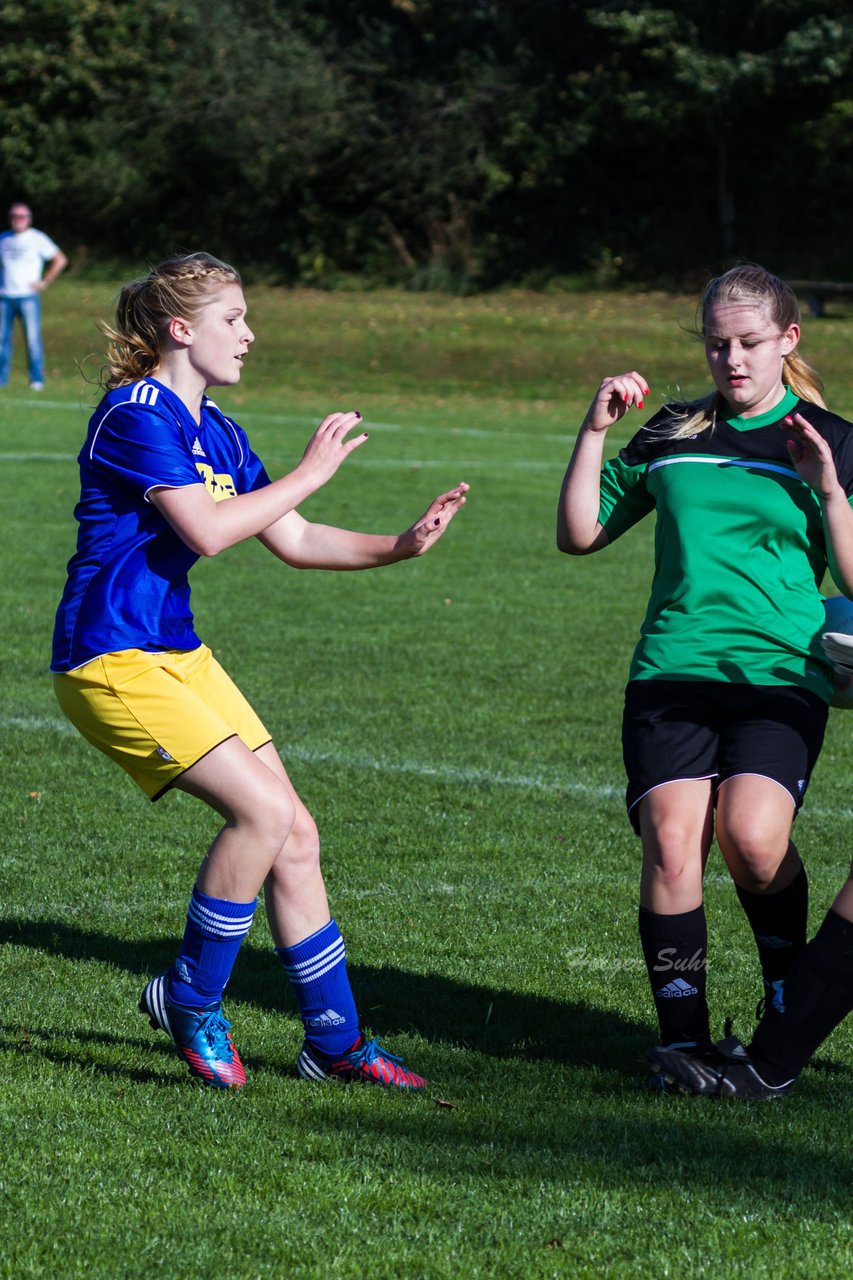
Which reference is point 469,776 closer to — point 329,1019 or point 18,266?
point 329,1019

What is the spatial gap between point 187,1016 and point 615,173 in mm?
37844

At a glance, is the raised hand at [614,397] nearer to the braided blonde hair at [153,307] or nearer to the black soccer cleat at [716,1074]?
the braided blonde hair at [153,307]

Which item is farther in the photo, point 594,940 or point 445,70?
point 445,70

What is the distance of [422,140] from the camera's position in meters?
39.0

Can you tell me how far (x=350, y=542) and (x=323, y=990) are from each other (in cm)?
107

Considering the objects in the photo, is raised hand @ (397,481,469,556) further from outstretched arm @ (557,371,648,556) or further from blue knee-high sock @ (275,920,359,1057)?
blue knee-high sock @ (275,920,359,1057)

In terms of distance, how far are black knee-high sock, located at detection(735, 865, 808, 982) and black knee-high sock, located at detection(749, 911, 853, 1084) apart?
1.01 ft

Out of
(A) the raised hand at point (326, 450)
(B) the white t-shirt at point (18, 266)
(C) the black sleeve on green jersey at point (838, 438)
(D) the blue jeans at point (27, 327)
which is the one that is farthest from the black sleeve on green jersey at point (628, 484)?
(B) the white t-shirt at point (18, 266)

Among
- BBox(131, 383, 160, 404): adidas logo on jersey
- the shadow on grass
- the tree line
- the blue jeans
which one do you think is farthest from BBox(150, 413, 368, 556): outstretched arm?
the tree line

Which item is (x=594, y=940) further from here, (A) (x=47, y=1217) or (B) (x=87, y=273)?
(B) (x=87, y=273)

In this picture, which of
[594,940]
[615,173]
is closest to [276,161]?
[615,173]

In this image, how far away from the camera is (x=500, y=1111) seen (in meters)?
3.63

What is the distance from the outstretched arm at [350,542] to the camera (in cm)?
401

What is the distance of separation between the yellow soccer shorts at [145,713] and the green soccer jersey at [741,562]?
105 cm
